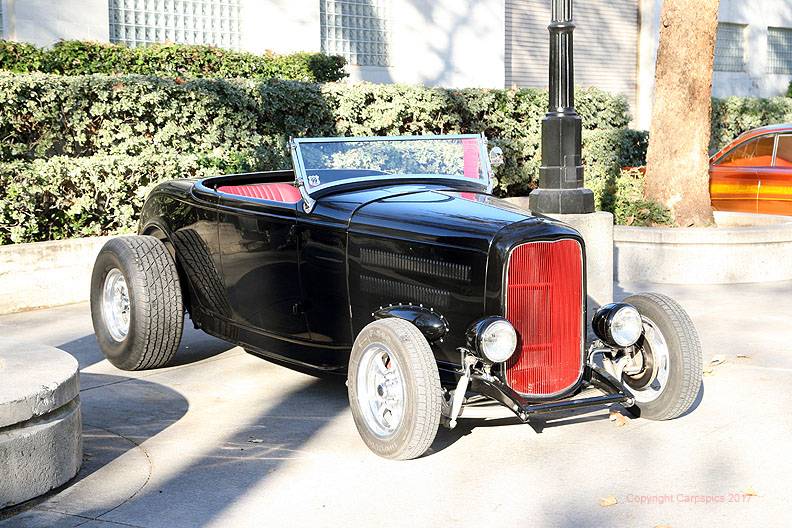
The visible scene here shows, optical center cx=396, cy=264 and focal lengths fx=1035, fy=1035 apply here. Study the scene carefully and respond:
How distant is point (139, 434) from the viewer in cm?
546

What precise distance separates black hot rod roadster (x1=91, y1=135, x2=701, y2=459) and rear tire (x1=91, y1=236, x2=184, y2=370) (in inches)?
0.5

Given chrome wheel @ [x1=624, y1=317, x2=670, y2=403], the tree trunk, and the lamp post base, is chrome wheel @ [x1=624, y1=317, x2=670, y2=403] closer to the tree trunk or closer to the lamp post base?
the lamp post base

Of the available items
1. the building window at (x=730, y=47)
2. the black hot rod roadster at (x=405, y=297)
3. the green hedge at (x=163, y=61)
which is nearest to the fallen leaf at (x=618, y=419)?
the black hot rod roadster at (x=405, y=297)

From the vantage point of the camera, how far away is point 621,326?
17.5 ft

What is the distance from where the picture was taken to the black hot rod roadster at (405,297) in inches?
197

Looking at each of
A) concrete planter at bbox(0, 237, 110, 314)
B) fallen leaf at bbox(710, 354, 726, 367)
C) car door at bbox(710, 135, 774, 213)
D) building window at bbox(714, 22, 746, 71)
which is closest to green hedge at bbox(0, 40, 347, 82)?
concrete planter at bbox(0, 237, 110, 314)

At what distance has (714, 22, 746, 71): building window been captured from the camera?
27.7 metres

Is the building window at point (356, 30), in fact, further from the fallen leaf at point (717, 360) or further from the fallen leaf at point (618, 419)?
the fallen leaf at point (618, 419)

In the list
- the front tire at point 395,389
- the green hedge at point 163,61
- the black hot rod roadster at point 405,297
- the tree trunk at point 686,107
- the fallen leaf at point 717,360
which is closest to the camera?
the front tire at point 395,389

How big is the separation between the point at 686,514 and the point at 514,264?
1.40m

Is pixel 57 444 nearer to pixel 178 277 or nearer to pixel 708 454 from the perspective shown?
pixel 178 277

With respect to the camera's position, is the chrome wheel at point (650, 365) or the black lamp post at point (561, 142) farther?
the black lamp post at point (561, 142)

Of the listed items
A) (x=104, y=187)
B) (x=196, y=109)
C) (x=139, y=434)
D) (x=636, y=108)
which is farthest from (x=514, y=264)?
(x=636, y=108)

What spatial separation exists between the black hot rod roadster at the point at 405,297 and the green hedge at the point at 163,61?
19.8 feet
